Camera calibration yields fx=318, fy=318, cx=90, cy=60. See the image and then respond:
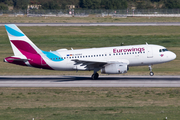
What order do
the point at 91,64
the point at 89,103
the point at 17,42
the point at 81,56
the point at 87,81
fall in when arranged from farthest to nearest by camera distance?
the point at 81,56 → the point at 17,42 → the point at 87,81 → the point at 91,64 → the point at 89,103

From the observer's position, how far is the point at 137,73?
1912 inches

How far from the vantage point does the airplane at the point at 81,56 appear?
42.5 metres

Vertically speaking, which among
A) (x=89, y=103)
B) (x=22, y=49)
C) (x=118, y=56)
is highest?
(x=22, y=49)

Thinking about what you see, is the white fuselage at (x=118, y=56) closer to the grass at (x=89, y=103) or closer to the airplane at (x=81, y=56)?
the airplane at (x=81, y=56)

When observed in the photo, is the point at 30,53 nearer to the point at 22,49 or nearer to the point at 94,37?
the point at 22,49

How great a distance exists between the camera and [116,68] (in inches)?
1613

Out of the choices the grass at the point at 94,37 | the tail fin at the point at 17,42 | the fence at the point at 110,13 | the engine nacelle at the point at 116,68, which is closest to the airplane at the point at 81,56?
the tail fin at the point at 17,42

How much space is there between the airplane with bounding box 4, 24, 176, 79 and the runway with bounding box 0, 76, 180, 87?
1864 millimetres

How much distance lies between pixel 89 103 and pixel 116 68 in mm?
12490

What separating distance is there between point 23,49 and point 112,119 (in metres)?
23.6

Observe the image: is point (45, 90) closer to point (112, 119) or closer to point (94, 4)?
point (112, 119)

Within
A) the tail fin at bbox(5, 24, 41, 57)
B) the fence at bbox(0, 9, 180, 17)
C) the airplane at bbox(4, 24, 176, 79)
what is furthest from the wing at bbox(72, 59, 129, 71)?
the fence at bbox(0, 9, 180, 17)

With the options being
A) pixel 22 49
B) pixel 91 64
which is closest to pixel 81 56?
pixel 91 64

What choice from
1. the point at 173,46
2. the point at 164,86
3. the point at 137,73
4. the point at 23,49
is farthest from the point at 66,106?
the point at 173,46
